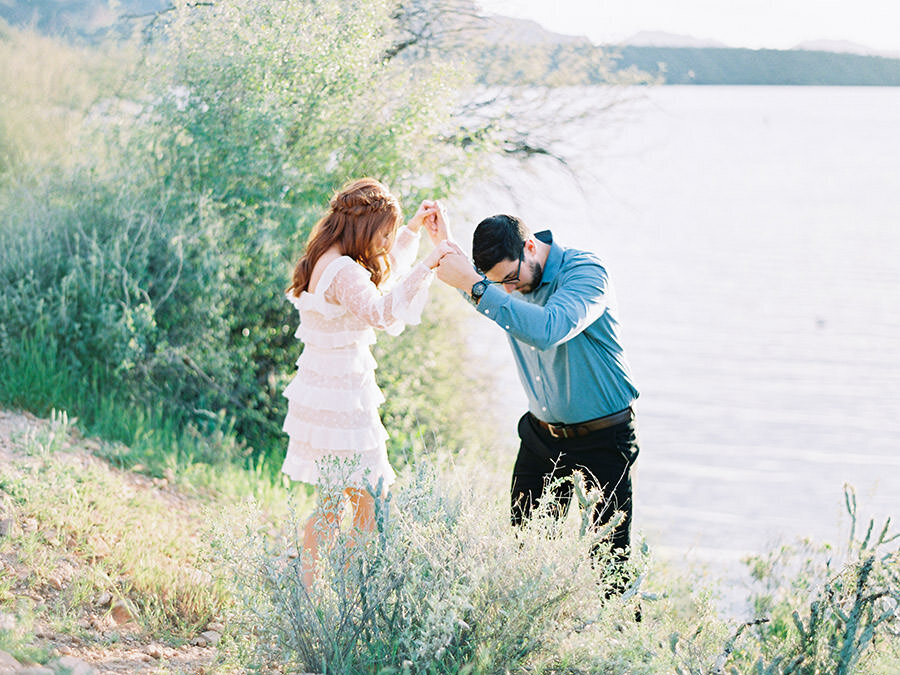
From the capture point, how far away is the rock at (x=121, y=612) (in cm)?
382

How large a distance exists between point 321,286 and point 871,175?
51328mm

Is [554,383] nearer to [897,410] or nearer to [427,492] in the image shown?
[427,492]

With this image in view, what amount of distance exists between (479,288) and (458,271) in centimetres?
12

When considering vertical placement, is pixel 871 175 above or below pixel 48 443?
above

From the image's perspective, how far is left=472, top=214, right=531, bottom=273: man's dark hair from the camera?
3717mm

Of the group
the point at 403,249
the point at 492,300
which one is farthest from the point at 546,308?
the point at 403,249

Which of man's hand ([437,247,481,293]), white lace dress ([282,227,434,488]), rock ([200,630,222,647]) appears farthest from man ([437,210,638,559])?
rock ([200,630,222,647])

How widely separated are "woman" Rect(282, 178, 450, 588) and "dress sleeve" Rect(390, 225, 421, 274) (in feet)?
0.68

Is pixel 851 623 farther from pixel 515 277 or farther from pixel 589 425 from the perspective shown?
pixel 515 277

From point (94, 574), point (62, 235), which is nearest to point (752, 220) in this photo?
point (62, 235)

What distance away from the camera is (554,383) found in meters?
3.92

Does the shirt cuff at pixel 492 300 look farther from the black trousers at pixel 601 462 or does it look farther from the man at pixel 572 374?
the black trousers at pixel 601 462

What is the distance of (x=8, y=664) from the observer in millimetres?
2721

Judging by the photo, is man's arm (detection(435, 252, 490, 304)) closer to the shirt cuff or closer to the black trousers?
the shirt cuff
